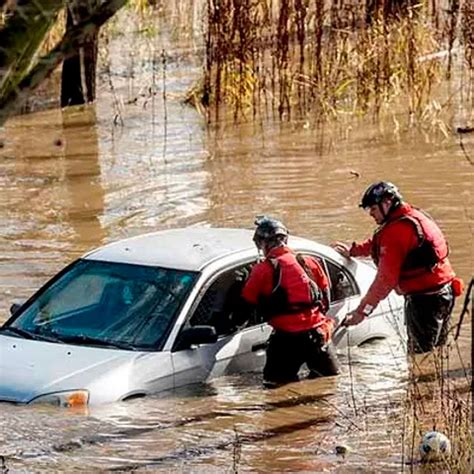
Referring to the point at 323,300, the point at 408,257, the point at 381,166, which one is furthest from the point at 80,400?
the point at 381,166

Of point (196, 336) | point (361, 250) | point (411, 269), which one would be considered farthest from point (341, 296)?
point (196, 336)

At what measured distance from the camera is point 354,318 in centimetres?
1090

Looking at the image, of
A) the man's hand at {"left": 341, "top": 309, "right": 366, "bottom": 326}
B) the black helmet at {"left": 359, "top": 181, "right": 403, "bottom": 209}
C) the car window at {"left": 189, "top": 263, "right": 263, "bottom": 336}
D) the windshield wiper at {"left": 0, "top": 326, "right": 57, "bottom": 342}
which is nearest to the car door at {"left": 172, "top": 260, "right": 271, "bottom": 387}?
the car window at {"left": 189, "top": 263, "right": 263, "bottom": 336}

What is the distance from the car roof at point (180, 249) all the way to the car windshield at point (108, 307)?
85 mm

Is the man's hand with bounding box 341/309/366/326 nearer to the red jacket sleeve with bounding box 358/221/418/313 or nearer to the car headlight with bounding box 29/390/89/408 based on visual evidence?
the red jacket sleeve with bounding box 358/221/418/313

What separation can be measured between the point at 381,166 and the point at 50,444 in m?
11.1

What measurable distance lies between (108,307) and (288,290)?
1.17 m

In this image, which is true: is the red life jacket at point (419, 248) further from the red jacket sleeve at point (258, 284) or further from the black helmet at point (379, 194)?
the red jacket sleeve at point (258, 284)

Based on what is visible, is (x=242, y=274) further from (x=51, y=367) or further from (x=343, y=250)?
(x=51, y=367)

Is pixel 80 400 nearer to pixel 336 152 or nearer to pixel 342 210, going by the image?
pixel 342 210

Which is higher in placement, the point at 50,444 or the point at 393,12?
the point at 393,12

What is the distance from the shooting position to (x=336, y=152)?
20328 millimetres

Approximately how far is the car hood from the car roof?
927 mm

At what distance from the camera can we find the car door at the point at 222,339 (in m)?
10.2
